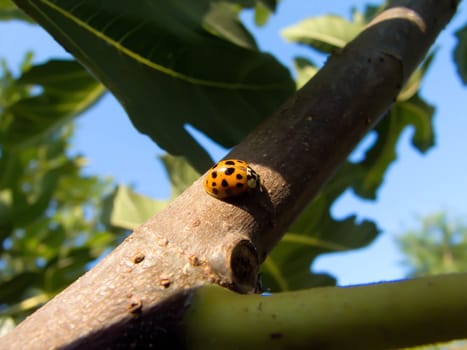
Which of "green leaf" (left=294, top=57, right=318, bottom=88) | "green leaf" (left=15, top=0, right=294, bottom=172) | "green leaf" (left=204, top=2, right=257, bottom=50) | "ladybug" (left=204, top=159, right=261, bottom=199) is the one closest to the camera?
"ladybug" (left=204, top=159, right=261, bottom=199)

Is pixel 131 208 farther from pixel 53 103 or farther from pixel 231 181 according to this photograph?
pixel 231 181

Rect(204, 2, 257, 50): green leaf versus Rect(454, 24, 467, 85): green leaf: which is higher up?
Rect(204, 2, 257, 50): green leaf

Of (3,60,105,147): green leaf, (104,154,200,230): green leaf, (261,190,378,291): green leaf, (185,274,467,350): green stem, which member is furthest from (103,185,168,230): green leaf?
(185,274,467,350): green stem

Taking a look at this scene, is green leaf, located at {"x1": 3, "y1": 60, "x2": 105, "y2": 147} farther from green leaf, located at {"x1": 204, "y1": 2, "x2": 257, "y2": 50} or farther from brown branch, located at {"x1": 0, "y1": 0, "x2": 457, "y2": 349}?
brown branch, located at {"x1": 0, "y1": 0, "x2": 457, "y2": 349}

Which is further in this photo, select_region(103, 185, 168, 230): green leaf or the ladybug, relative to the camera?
select_region(103, 185, 168, 230): green leaf

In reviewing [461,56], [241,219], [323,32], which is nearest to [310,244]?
[323,32]

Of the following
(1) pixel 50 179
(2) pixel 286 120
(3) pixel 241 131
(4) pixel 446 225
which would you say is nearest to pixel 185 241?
(2) pixel 286 120

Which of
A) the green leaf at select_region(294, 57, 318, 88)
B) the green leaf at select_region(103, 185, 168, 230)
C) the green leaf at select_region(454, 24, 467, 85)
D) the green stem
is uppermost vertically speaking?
the green stem
